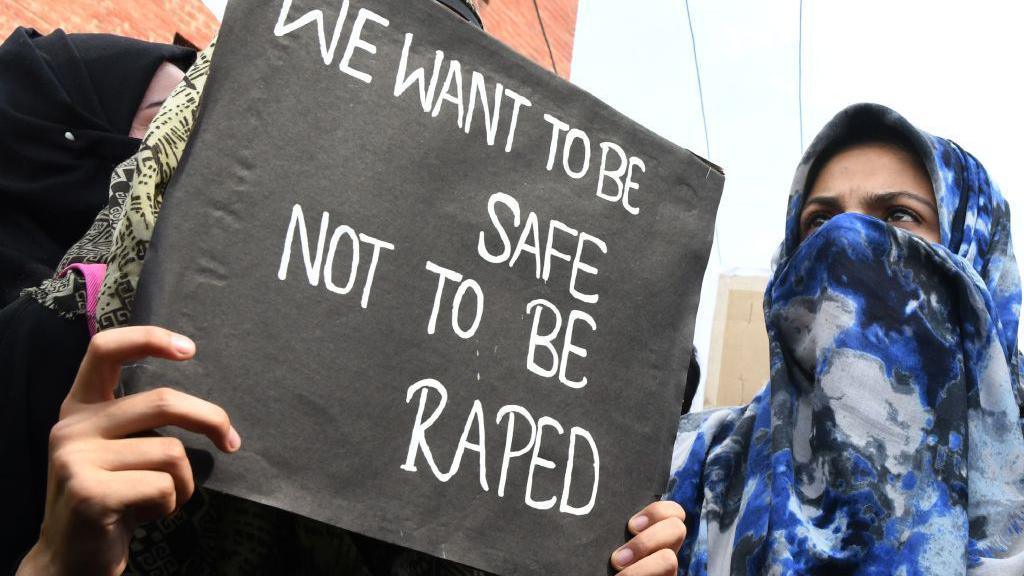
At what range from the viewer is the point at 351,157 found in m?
1.03

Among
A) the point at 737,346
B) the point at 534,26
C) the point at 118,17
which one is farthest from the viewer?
the point at 534,26

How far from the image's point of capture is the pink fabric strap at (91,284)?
3.66 ft

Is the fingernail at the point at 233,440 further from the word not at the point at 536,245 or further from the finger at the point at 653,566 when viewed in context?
the finger at the point at 653,566

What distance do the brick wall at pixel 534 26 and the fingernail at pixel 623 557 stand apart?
7810 mm

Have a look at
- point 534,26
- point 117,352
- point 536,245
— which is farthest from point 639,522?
point 534,26

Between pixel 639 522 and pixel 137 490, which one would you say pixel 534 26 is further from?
pixel 137 490

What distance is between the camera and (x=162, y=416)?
2.80 ft

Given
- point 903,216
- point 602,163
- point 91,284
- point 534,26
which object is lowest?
point 91,284

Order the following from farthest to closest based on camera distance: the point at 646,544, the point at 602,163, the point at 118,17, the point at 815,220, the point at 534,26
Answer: the point at 534,26 < the point at 118,17 < the point at 815,220 < the point at 602,163 < the point at 646,544

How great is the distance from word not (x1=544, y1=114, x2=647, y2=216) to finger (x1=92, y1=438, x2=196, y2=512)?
54 cm

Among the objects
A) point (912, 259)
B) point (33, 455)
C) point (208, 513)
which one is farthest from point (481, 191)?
point (912, 259)

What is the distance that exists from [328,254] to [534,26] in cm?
903

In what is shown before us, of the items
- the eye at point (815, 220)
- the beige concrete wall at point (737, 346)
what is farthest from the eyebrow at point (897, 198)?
the beige concrete wall at point (737, 346)

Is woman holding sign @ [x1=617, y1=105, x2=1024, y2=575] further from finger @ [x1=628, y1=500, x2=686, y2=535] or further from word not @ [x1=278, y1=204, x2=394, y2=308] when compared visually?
word not @ [x1=278, y1=204, x2=394, y2=308]
